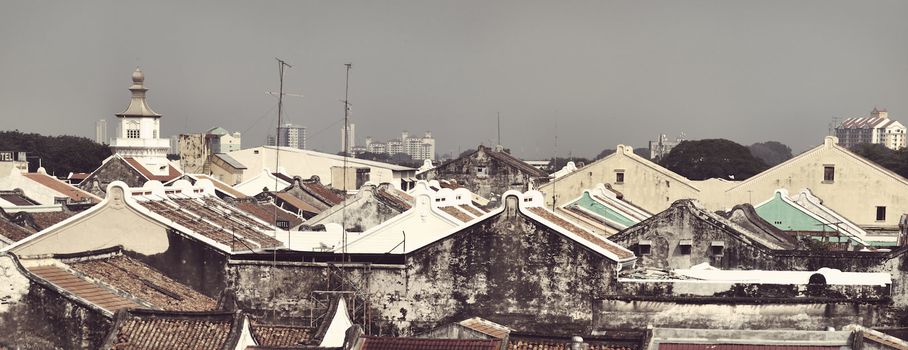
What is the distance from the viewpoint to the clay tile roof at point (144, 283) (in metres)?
33.4

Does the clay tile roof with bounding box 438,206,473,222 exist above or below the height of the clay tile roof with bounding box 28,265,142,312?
above

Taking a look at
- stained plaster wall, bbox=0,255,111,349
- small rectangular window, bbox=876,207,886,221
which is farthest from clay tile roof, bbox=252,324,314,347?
small rectangular window, bbox=876,207,886,221

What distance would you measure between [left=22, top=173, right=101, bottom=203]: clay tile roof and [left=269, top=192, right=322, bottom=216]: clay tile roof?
8.19 meters

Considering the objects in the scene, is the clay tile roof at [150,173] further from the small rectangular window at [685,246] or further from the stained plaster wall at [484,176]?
the small rectangular window at [685,246]

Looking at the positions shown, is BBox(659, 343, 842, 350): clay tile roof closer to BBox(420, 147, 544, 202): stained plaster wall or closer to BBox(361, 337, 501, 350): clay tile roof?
BBox(361, 337, 501, 350): clay tile roof

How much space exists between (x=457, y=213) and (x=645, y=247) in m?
5.62

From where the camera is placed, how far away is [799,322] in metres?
34.5

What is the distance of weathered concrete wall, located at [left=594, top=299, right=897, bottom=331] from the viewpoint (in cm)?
3447

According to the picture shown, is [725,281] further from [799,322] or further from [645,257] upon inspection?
[645,257]

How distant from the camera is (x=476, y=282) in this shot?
35969 mm

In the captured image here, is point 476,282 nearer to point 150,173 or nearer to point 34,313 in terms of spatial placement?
point 34,313

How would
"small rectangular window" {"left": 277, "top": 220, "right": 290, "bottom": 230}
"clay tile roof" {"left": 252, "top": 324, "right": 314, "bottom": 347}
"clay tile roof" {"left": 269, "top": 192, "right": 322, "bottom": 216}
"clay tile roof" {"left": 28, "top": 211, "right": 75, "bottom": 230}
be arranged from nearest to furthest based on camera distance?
"clay tile roof" {"left": 252, "top": 324, "right": 314, "bottom": 347}
"clay tile roof" {"left": 28, "top": 211, "right": 75, "bottom": 230}
"small rectangular window" {"left": 277, "top": 220, "right": 290, "bottom": 230}
"clay tile roof" {"left": 269, "top": 192, "right": 322, "bottom": 216}

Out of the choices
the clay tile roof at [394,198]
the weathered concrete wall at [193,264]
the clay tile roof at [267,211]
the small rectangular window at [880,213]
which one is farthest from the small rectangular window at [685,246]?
the small rectangular window at [880,213]

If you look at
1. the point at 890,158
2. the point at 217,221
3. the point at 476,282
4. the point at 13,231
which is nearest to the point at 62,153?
the point at 890,158
